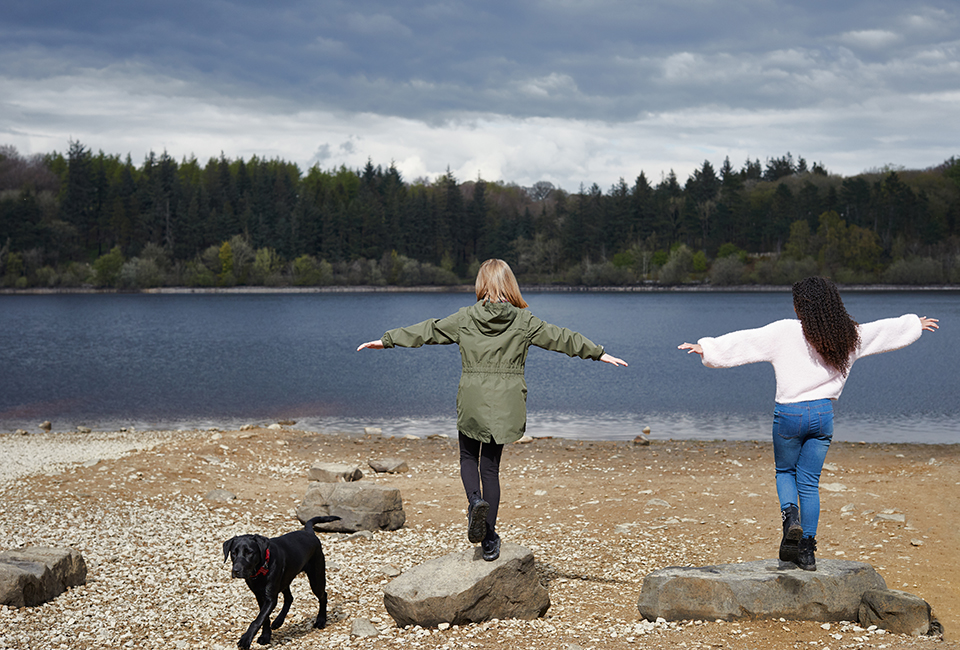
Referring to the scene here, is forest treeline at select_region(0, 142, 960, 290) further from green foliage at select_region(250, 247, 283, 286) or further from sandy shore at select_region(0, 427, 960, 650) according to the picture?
sandy shore at select_region(0, 427, 960, 650)

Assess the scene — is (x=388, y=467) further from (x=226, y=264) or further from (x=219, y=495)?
(x=226, y=264)

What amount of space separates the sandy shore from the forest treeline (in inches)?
4741

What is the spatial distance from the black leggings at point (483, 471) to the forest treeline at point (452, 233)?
416 feet

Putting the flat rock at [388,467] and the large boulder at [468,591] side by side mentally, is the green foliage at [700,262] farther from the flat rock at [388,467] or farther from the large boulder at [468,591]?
the large boulder at [468,591]

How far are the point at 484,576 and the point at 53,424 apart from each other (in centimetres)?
2111

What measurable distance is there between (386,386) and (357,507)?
21168 millimetres

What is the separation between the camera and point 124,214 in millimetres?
134125

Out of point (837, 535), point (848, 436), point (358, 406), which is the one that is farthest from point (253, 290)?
point (837, 535)

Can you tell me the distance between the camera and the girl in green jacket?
19.4 ft

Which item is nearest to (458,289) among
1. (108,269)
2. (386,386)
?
(108,269)

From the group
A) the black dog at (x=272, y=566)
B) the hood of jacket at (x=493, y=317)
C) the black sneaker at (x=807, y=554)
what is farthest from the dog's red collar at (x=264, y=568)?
the black sneaker at (x=807, y=554)

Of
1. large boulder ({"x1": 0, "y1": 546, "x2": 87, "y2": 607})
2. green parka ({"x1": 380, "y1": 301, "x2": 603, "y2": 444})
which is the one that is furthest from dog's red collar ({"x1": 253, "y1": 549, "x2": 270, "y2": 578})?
large boulder ({"x1": 0, "y1": 546, "x2": 87, "y2": 607})

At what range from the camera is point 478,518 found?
231 inches

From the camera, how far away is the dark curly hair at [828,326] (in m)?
5.80
